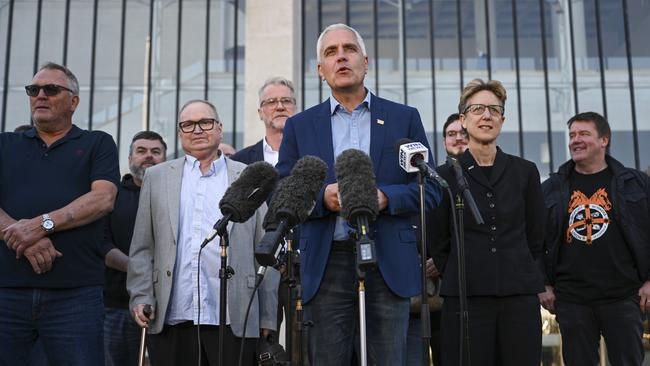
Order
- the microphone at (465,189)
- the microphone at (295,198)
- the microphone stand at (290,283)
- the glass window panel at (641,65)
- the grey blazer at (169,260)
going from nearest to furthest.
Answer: the microphone at (295,198), the microphone stand at (290,283), the microphone at (465,189), the grey blazer at (169,260), the glass window panel at (641,65)

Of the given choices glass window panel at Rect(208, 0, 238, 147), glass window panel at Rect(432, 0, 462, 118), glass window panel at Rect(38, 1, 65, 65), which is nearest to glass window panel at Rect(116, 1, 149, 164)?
glass window panel at Rect(208, 0, 238, 147)

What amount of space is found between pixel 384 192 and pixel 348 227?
0.22 m

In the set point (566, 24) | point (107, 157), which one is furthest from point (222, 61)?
point (107, 157)

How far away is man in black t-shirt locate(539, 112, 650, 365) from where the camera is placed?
468cm

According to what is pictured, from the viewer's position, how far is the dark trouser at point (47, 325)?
140 inches

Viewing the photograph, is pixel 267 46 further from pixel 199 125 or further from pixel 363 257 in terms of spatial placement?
pixel 363 257

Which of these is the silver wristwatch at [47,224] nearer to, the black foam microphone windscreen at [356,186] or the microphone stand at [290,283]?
the microphone stand at [290,283]

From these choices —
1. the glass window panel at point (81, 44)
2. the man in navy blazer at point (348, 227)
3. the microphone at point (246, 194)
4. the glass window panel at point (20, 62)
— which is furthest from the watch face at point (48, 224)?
the glass window panel at point (20, 62)

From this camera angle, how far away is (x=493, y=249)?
12.5 feet

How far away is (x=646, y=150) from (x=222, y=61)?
23.1 ft

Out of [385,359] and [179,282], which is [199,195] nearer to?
[179,282]

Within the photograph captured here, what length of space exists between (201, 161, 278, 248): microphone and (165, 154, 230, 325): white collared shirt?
823mm

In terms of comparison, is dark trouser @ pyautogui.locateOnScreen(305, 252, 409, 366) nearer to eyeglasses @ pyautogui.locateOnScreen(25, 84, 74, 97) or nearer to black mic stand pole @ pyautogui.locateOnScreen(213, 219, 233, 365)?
black mic stand pole @ pyautogui.locateOnScreen(213, 219, 233, 365)

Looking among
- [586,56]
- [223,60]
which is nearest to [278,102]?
[223,60]
